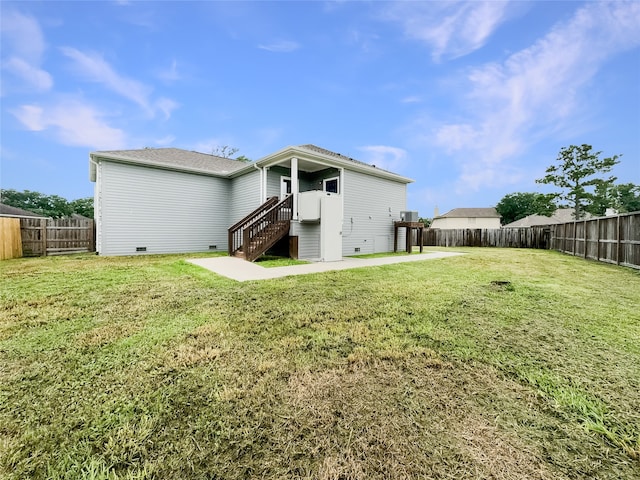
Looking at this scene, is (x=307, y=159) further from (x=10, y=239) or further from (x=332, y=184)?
(x=10, y=239)

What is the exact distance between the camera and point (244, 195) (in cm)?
1179

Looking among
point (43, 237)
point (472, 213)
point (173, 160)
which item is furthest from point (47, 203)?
point (472, 213)

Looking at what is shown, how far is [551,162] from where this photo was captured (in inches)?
874

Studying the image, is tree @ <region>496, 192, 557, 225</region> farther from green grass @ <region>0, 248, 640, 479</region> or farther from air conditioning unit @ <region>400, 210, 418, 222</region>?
green grass @ <region>0, 248, 640, 479</region>

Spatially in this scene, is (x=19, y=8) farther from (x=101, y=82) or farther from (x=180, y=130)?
(x=180, y=130)

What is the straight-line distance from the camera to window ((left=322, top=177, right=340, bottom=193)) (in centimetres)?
1076

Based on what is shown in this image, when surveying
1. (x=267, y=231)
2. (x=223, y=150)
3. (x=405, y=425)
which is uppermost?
(x=223, y=150)

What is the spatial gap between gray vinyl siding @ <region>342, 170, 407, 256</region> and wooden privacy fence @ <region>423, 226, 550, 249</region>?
917 centimetres

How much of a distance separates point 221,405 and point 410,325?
7.43 ft

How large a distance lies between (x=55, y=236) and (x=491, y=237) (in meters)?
Result: 25.3

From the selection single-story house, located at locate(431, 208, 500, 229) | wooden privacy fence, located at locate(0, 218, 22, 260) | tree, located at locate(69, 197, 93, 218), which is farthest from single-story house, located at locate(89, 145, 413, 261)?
single-story house, located at locate(431, 208, 500, 229)

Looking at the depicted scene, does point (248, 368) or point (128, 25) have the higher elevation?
point (128, 25)

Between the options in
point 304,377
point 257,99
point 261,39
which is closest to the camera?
point 304,377

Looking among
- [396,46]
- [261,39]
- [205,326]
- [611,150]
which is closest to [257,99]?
[261,39]
